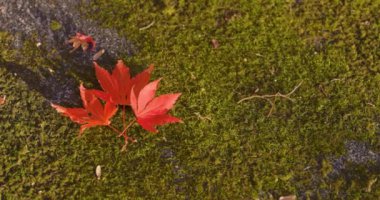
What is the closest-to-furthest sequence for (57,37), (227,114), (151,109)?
(151,109)
(227,114)
(57,37)

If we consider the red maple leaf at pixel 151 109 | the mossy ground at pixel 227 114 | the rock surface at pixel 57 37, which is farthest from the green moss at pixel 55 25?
the red maple leaf at pixel 151 109

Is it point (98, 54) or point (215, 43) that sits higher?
point (98, 54)

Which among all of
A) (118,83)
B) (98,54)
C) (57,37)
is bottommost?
(118,83)

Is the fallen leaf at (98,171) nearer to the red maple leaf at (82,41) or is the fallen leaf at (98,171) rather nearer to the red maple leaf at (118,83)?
the red maple leaf at (118,83)

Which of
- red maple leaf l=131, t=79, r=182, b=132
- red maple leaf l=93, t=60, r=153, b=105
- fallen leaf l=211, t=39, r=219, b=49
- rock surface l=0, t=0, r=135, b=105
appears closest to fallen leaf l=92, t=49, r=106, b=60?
rock surface l=0, t=0, r=135, b=105

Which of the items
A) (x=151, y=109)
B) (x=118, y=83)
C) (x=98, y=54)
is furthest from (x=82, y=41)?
(x=151, y=109)

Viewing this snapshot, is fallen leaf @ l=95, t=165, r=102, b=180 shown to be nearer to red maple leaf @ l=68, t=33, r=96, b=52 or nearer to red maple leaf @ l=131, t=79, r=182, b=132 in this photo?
red maple leaf @ l=131, t=79, r=182, b=132

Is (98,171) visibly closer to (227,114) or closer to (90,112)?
(90,112)

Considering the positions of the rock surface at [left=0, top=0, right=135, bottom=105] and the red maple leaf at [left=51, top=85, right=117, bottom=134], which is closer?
the red maple leaf at [left=51, top=85, right=117, bottom=134]
